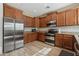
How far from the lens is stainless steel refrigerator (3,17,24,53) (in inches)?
82.5

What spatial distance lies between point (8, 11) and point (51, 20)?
44.0 inches

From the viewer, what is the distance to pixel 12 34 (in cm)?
233

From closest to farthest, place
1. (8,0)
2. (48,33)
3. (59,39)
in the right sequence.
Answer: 1. (8,0)
2. (48,33)
3. (59,39)

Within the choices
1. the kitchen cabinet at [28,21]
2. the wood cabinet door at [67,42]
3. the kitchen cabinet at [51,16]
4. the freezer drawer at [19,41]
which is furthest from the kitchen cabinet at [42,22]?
the freezer drawer at [19,41]

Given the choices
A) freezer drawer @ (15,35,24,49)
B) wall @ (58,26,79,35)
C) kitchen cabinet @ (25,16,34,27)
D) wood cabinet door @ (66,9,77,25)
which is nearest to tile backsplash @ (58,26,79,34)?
wall @ (58,26,79,35)

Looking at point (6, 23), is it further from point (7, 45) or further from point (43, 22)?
point (43, 22)

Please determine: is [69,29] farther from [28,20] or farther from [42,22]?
[28,20]

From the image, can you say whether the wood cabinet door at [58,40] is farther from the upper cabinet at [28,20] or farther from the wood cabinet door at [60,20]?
the upper cabinet at [28,20]

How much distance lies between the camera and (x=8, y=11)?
2043mm

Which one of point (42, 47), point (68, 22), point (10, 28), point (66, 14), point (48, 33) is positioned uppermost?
point (66, 14)

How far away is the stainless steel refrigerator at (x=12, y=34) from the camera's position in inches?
82.5

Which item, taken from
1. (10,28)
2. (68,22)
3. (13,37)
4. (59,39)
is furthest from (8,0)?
(59,39)

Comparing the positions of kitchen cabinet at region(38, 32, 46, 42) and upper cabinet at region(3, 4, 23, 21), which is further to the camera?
kitchen cabinet at region(38, 32, 46, 42)

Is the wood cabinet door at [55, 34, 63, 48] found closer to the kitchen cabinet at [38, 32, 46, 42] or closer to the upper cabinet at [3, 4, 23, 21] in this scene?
the kitchen cabinet at [38, 32, 46, 42]
